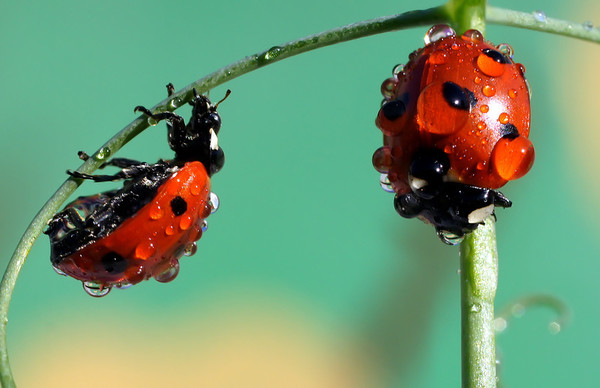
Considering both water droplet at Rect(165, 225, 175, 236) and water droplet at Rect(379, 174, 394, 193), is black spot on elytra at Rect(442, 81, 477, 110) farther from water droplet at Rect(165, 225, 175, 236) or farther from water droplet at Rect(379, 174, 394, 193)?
water droplet at Rect(165, 225, 175, 236)

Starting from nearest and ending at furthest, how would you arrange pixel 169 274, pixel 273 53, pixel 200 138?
pixel 273 53 < pixel 169 274 < pixel 200 138

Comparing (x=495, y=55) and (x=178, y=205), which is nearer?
(x=495, y=55)

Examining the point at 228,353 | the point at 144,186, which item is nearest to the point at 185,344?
the point at 228,353

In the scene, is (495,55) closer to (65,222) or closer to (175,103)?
(175,103)

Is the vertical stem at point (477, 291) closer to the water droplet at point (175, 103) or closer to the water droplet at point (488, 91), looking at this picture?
the water droplet at point (488, 91)

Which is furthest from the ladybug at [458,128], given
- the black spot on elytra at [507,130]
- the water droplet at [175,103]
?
the water droplet at [175,103]

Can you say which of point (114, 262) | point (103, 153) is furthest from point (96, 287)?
point (103, 153)

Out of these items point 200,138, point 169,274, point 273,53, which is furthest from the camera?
point 200,138

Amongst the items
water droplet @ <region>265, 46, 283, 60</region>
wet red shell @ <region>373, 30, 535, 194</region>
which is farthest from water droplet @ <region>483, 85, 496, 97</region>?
water droplet @ <region>265, 46, 283, 60</region>
